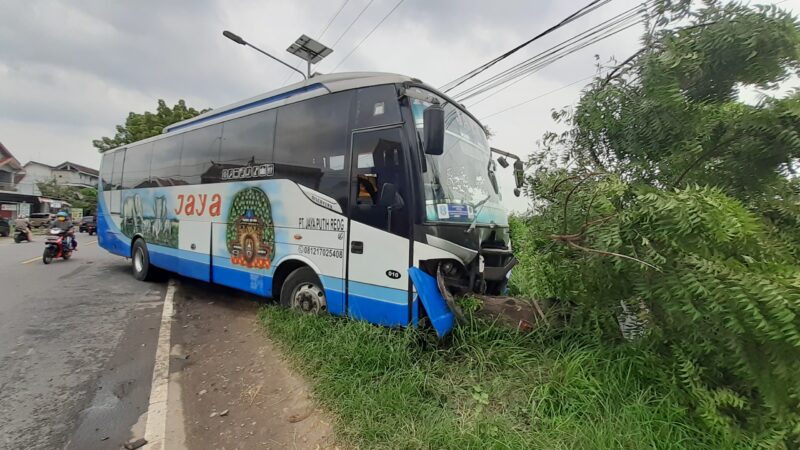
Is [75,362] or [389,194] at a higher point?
[389,194]

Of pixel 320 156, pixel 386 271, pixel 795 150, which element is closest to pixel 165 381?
pixel 386 271

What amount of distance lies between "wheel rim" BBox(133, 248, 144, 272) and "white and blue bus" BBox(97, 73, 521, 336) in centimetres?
263

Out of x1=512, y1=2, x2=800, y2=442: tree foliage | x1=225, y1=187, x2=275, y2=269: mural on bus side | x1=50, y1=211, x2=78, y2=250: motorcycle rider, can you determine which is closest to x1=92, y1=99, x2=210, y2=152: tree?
x1=50, y1=211, x2=78, y2=250: motorcycle rider

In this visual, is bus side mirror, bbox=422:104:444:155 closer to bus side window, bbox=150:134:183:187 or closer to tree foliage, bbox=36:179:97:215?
bus side window, bbox=150:134:183:187

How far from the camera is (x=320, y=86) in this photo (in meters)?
4.95

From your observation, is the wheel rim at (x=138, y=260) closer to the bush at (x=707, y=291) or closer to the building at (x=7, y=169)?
the bush at (x=707, y=291)

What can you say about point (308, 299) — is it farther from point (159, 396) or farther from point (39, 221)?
point (39, 221)

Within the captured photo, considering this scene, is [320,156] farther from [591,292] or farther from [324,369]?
[591,292]

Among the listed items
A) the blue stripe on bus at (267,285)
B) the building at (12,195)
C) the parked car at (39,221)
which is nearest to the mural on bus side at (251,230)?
the blue stripe on bus at (267,285)

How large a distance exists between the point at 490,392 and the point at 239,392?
2.30 meters

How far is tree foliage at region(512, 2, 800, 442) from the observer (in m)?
2.16

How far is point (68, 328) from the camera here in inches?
209

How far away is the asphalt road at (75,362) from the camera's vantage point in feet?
10.1

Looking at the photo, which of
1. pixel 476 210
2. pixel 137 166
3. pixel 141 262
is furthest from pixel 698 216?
pixel 137 166
